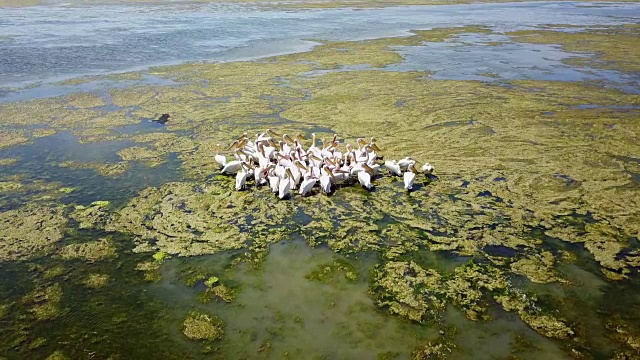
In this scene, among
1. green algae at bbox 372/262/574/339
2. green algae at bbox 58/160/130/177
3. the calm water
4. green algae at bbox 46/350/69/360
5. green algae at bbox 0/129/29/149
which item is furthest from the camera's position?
the calm water

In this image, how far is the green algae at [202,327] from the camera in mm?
3516

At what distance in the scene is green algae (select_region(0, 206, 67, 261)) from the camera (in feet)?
14.8

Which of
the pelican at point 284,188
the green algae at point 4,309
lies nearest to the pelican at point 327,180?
the pelican at point 284,188

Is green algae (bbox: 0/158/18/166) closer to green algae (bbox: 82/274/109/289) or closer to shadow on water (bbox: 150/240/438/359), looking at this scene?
green algae (bbox: 82/274/109/289)

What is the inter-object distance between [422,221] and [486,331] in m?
1.66

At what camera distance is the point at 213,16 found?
26.3m

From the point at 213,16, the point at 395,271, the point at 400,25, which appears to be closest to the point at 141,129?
the point at 395,271

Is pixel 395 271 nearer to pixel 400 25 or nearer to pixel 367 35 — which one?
pixel 367 35

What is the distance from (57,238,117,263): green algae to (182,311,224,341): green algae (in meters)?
Result: 1.30

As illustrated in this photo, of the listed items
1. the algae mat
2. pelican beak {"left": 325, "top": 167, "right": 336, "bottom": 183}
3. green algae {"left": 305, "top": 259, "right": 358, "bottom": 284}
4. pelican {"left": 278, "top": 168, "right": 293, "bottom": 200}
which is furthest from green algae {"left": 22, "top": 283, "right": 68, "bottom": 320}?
pelican beak {"left": 325, "top": 167, "right": 336, "bottom": 183}

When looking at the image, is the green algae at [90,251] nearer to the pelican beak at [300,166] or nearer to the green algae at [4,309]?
the green algae at [4,309]

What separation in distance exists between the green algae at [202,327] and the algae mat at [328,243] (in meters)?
0.02

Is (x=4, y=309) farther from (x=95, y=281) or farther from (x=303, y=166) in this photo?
(x=303, y=166)

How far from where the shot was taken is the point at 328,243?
4684mm
